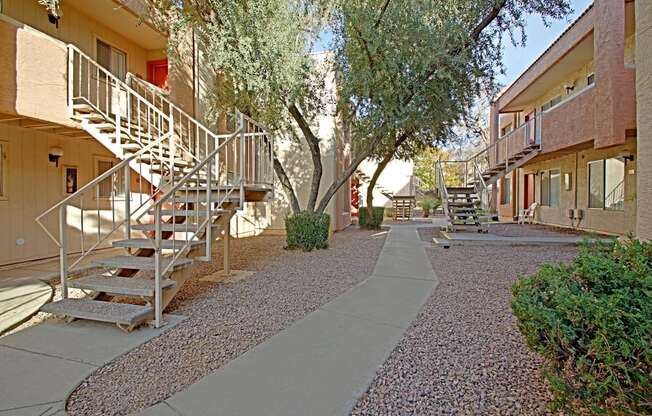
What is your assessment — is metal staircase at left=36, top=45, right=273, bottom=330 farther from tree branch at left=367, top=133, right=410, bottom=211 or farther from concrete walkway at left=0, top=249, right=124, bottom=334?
tree branch at left=367, top=133, right=410, bottom=211

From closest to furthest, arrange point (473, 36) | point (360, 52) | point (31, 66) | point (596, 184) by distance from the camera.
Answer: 1. point (31, 66)
2. point (360, 52)
3. point (473, 36)
4. point (596, 184)

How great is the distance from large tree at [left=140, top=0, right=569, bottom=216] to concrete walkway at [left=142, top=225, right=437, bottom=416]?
4.82 metres

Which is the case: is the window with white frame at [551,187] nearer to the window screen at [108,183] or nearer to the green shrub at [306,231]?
the green shrub at [306,231]

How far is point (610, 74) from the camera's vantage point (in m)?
9.10

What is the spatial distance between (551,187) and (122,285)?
56.1 ft

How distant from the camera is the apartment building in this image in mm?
9078

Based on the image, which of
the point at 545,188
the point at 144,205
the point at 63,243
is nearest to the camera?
the point at 63,243

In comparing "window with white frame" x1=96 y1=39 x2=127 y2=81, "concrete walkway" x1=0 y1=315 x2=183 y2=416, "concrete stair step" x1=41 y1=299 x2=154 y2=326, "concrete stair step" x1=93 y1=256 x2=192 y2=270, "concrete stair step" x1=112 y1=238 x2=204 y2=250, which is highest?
"window with white frame" x1=96 y1=39 x2=127 y2=81

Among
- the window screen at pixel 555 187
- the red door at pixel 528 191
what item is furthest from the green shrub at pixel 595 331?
the red door at pixel 528 191

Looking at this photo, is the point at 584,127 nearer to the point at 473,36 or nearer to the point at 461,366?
the point at 473,36

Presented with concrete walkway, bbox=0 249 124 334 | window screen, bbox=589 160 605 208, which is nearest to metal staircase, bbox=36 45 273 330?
concrete walkway, bbox=0 249 124 334

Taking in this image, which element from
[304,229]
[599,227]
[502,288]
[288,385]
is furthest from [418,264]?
[599,227]

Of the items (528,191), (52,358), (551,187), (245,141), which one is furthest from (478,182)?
(52,358)

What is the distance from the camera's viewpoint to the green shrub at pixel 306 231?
9594 mm
